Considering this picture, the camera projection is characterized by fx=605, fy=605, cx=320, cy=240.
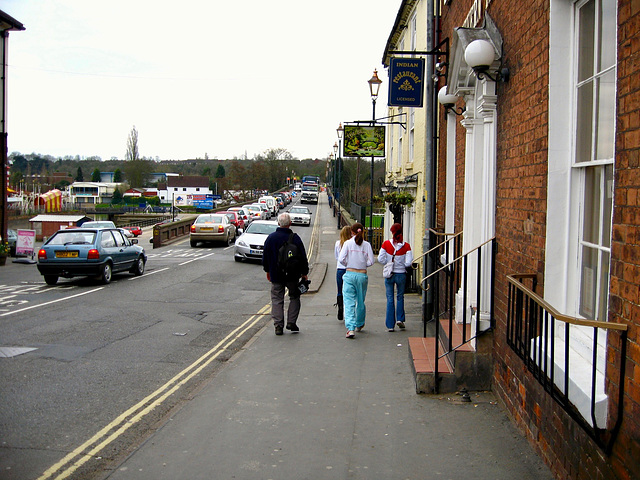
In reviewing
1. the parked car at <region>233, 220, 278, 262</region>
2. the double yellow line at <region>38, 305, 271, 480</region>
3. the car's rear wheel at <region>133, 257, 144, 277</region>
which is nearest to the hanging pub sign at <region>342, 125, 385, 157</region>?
the parked car at <region>233, 220, 278, 262</region>

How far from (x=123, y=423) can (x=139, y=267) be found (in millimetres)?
14213

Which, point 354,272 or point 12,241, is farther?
point 12,241

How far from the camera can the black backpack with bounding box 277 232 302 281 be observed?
9.22 meters

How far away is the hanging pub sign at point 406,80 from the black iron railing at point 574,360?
654cm

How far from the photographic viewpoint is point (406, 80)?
1091 centimetres

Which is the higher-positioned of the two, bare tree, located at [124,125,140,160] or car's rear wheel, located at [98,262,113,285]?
bare tree, located at [124,125,140,160]

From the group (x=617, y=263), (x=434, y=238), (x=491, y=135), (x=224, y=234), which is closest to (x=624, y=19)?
(x=617, y=263)

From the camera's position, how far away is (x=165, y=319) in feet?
37.4

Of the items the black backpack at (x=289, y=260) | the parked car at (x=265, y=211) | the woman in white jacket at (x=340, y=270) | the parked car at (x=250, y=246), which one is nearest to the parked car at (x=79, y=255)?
the parked car at (x=250, y=246)

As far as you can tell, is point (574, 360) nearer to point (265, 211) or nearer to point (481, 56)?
point (481, 56)

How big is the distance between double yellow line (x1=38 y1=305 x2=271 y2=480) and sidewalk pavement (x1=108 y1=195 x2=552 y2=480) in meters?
0.37

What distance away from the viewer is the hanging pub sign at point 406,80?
10.9m

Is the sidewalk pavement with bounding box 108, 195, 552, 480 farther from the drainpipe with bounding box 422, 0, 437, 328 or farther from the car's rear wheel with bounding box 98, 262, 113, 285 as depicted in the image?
the car's rear wheel with bounding box 98, 262, 113, 285

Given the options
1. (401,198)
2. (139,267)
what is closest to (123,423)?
(401,198)
